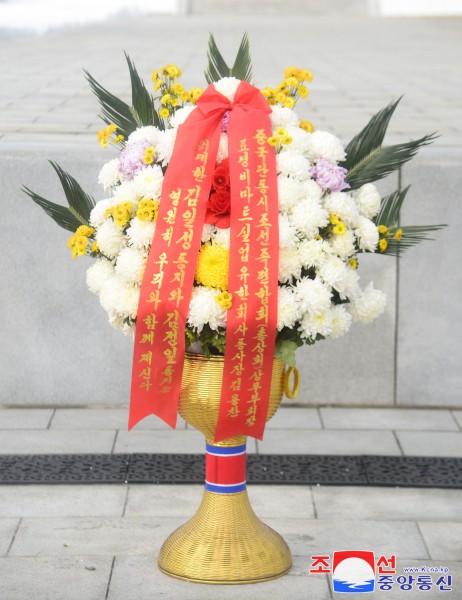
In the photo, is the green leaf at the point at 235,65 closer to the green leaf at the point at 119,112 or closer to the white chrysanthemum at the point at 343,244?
the green leaf at the point at 119,112

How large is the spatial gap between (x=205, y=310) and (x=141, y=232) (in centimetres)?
36

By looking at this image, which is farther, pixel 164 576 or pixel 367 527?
pixel 367 527

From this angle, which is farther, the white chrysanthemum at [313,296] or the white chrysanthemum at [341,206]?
the white chrysanthemum at [341,206]

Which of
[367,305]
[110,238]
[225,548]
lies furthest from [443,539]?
[110,238]

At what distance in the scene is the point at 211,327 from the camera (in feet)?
11.8

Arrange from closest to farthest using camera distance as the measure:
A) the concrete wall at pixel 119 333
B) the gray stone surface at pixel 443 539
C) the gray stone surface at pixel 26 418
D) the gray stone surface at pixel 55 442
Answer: the gray stone surface at pixel 443 539, the gray stone surface at pixel 55 442, the gray stone surface at pixel 26 418, the concrete wall at pixel 119 333

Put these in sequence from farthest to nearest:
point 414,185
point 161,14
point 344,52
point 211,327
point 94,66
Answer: point 161,14 → point 344,52 → point 94,66 → point 414,185 → point 211,327

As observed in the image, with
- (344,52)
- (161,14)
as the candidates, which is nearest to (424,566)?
(344,52)

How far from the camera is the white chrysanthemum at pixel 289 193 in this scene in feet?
11.9

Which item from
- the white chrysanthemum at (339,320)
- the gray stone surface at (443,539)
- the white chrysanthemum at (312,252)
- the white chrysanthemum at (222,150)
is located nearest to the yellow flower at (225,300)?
the white chrysanthemum at (312,252)

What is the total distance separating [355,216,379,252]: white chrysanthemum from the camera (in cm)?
372

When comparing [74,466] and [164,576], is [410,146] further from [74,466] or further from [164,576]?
[74,466]

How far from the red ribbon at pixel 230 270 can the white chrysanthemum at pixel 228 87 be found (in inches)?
1.7

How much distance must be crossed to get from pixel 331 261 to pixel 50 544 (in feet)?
5.41
